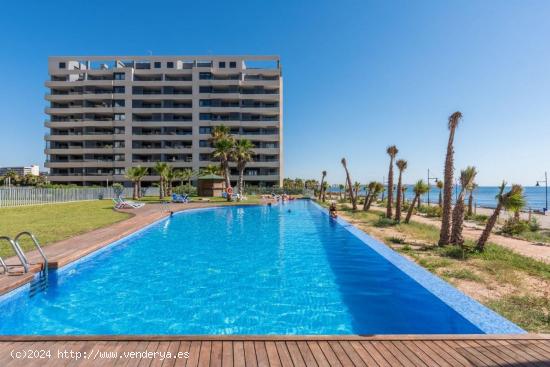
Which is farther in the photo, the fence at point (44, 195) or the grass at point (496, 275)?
the fence at point (44, 195)

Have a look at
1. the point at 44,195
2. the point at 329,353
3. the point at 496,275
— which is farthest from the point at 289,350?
the point at 44,195

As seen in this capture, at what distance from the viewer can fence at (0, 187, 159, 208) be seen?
2455cm

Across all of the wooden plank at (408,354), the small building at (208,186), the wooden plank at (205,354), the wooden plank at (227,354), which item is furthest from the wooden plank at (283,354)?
the small building at (208,186)

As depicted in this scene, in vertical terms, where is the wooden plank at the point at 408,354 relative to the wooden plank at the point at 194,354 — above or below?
below

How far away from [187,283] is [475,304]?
22.3ft

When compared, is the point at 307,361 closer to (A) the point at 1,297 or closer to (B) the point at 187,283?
(B) the point at 187,283

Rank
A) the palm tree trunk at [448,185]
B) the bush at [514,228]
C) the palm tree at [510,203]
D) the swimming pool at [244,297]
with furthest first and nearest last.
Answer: the bush at [514,228], the palm tree trunk at [448,185], the palm tree at [510,203], the swimming pool at [244,297]

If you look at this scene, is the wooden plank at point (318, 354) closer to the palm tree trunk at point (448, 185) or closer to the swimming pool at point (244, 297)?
the swimming pool at point (244, 297)

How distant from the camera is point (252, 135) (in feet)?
198

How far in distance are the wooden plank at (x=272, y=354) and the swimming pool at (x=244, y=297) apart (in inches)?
67.4

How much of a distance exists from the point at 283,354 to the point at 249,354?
0.44 meters

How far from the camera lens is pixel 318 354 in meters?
3.78

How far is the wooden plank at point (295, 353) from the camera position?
360 centimetres

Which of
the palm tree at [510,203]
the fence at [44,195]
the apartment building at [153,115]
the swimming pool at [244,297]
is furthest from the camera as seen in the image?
the apartment building at [153,115]
